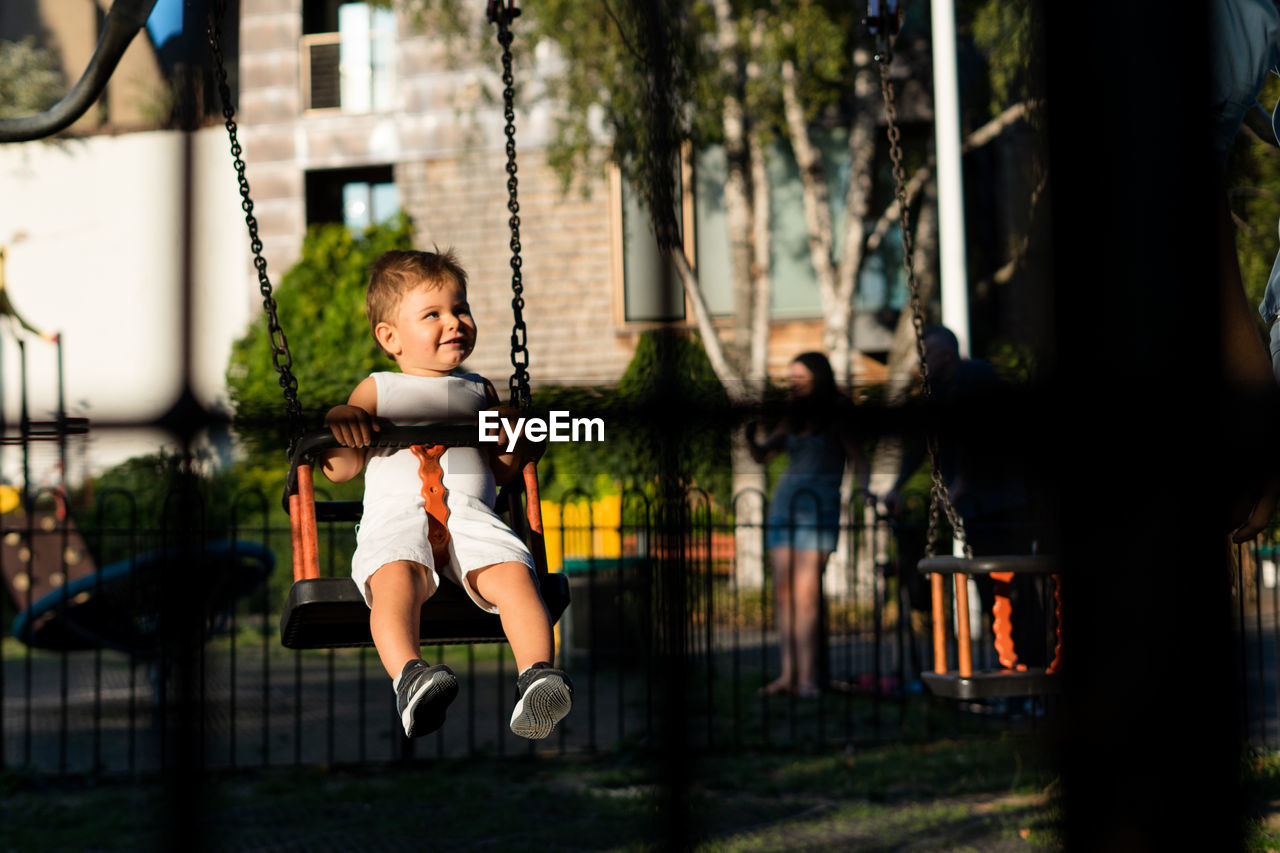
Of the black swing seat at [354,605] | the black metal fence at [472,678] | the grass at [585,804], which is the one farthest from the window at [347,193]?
the black swing seat at [354,605]

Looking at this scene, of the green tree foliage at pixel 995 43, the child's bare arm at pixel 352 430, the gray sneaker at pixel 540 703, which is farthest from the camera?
the green tree foliage at pixel 995 43

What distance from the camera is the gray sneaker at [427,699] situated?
1498mm

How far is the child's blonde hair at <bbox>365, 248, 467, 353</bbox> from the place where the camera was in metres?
1.68

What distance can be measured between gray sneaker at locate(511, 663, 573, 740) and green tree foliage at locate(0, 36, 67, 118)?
236 inches

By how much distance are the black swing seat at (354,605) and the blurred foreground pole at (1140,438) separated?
86 centimetres

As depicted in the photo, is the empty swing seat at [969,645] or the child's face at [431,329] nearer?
the child's face at [431,329]

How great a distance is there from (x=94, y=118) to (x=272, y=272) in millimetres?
6651

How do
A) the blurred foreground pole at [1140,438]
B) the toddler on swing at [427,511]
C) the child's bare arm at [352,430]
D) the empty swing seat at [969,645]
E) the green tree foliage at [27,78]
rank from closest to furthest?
1. the blurred foreground pole at [1140,438]
2. the child's bare arm at [352,430]
3. the toddler on swing at [427,511]
4. the empty swing seat at [969,645]
5. the green tree foliage at [27,78]

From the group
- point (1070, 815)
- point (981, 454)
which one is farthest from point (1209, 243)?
point (1070, 815)

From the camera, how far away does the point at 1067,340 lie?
0.90 meters

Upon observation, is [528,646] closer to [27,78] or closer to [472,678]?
[472,678]

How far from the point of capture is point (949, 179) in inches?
229

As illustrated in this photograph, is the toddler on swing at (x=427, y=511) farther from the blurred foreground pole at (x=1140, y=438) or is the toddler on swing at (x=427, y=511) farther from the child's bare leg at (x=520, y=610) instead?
the blurred foreground pole at (x=1140, y=438)

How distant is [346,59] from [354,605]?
10005 millimetres
